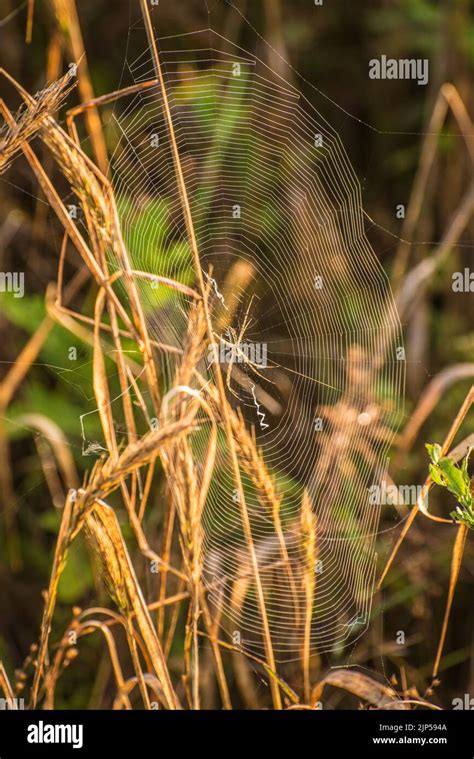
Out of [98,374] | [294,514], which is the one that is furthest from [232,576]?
[98,374]

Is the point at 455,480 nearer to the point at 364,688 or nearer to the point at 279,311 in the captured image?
the point at 364,688

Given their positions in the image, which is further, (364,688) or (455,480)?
(364,688)

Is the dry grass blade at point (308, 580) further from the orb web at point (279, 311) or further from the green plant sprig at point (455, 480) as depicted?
the green plant sprig at point (455, 480)

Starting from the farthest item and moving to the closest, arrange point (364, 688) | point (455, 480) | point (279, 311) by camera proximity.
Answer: point (279, 311) → point (364, 688) → point (455, 480)

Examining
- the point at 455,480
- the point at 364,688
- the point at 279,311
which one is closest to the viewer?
the point at 455,480

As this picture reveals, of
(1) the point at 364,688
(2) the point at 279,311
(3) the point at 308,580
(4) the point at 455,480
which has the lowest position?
(1) the point at 364,688

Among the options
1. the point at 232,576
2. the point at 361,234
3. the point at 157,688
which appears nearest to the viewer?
the point at 157,688

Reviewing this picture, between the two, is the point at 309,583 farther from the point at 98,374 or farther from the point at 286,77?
the point at 286,77

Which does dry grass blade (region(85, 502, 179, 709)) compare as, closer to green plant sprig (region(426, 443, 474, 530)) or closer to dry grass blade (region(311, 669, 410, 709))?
dry grass blade (region(311, 669, 410, 709))

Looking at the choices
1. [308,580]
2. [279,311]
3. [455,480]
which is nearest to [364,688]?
[308,580]
